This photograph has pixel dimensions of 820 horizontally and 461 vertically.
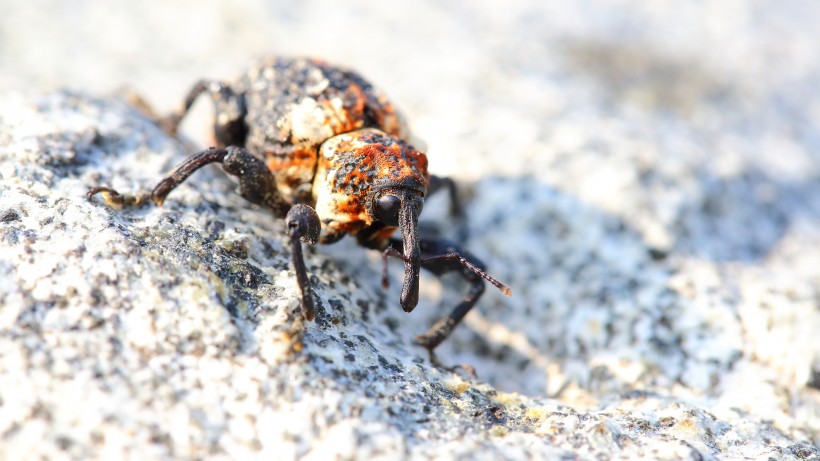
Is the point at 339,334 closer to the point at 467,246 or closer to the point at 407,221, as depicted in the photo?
the point at 407,221

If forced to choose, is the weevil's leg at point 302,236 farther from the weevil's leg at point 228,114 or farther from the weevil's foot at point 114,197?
the weevil's leg at point 228,114

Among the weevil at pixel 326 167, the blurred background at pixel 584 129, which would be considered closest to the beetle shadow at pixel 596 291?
the blurred background at pixel 584 129

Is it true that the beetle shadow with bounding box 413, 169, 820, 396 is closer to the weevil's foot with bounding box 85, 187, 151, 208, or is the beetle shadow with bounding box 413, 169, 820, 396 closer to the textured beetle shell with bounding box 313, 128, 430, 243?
the textured beetle shell with bounding box 313, 128, 430, 243

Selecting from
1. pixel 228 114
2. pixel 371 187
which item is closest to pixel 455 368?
pixel 371 187

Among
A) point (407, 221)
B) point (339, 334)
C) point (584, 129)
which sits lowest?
point (339, 334)

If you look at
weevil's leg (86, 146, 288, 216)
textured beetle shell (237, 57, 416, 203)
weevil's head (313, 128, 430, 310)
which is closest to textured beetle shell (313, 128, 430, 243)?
weevil's head (313, 128, 430, 310)

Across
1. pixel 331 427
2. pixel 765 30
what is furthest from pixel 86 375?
pixel 765 30

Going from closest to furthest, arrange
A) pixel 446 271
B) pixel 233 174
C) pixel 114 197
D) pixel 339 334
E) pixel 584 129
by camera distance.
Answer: pixel 339 334
pixel 114 197
pixel 233 174
pixel 446 271
pixel 584 129

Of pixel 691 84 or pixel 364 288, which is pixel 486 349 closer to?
pixel 364 288
